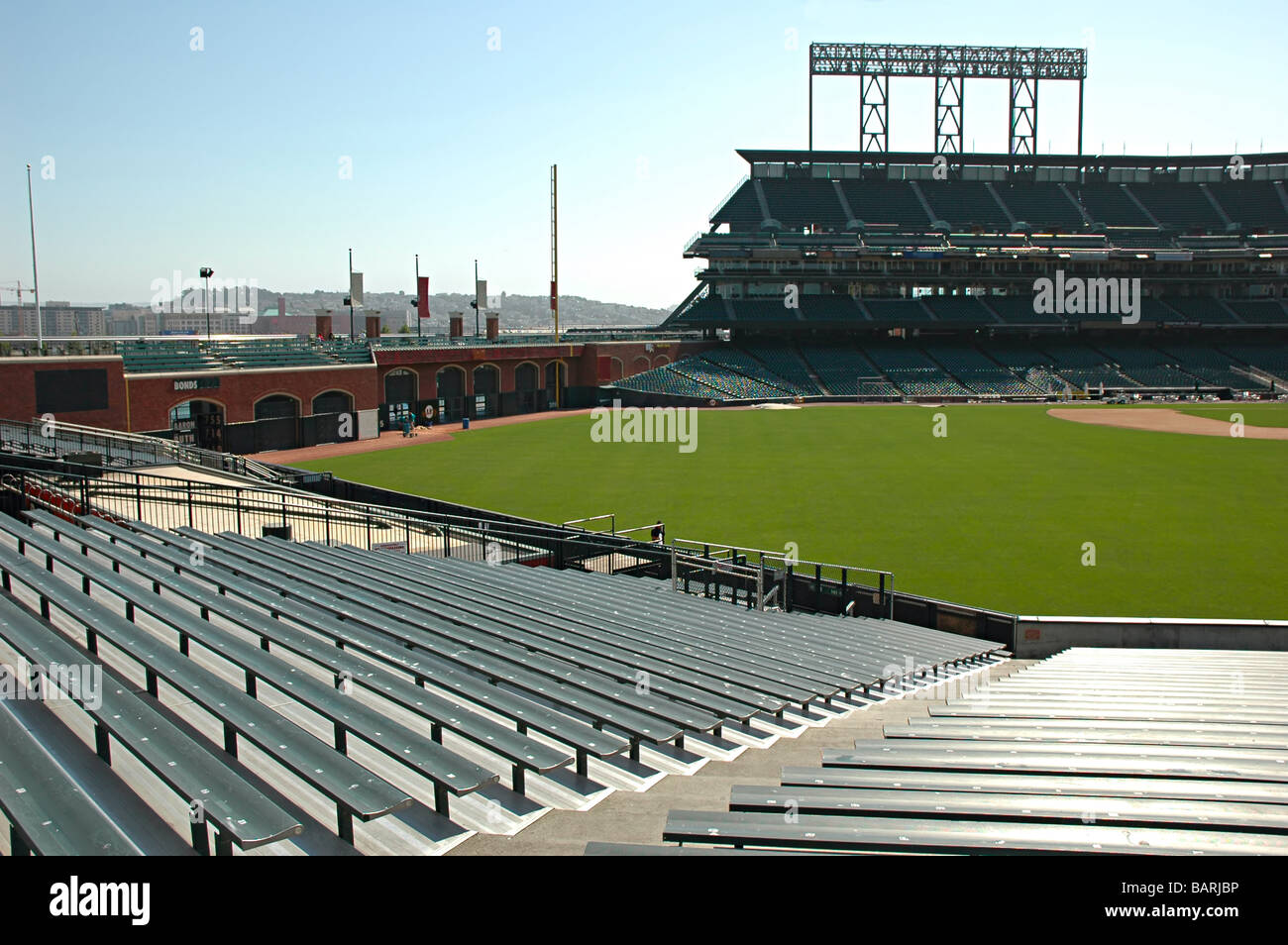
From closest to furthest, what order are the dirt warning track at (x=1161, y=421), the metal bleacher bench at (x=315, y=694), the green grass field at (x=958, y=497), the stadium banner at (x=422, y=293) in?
the metal bleacher bench at (x=315, y=694) → the green grass field at (x=958, y=497) → the dirt warning track at (x=1161, y=421) → the stadium banner at (x=422, y=293)

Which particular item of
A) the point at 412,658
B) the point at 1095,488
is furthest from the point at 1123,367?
the point at 412,658

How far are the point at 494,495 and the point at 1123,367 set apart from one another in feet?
217

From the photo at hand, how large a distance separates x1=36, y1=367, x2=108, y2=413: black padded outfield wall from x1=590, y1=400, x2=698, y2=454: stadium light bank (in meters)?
23.0

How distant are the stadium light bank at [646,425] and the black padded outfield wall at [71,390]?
75.4 feet

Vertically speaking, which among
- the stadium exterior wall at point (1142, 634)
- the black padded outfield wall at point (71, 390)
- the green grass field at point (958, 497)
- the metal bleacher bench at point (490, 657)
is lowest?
the stadium exterior wall at point (1142, 634)

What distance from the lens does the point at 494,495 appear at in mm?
32219

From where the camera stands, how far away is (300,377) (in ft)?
161

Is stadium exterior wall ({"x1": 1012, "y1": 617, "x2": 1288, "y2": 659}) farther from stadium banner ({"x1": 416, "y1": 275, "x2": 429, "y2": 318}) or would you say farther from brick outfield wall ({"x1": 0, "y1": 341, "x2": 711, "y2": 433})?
stadium banner ({"x1": 416, "y1": 275, "x2": 429, "y2": 318})

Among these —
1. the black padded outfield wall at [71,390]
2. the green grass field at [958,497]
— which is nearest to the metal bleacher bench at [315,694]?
the green grass field at [958,497]

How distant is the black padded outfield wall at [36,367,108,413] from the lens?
127 ft

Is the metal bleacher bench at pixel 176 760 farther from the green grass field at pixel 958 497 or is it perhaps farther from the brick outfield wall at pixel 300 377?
the brick outfield wall at pixel 300 377

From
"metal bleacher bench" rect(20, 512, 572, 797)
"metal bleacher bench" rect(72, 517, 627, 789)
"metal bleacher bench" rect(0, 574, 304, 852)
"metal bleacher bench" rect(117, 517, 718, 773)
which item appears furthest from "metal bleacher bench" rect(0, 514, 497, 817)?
"metal bleacher bench" rect(117, 517, 718, 773)

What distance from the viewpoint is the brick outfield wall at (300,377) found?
3845cm

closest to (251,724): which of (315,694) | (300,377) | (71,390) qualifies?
(315,694)
